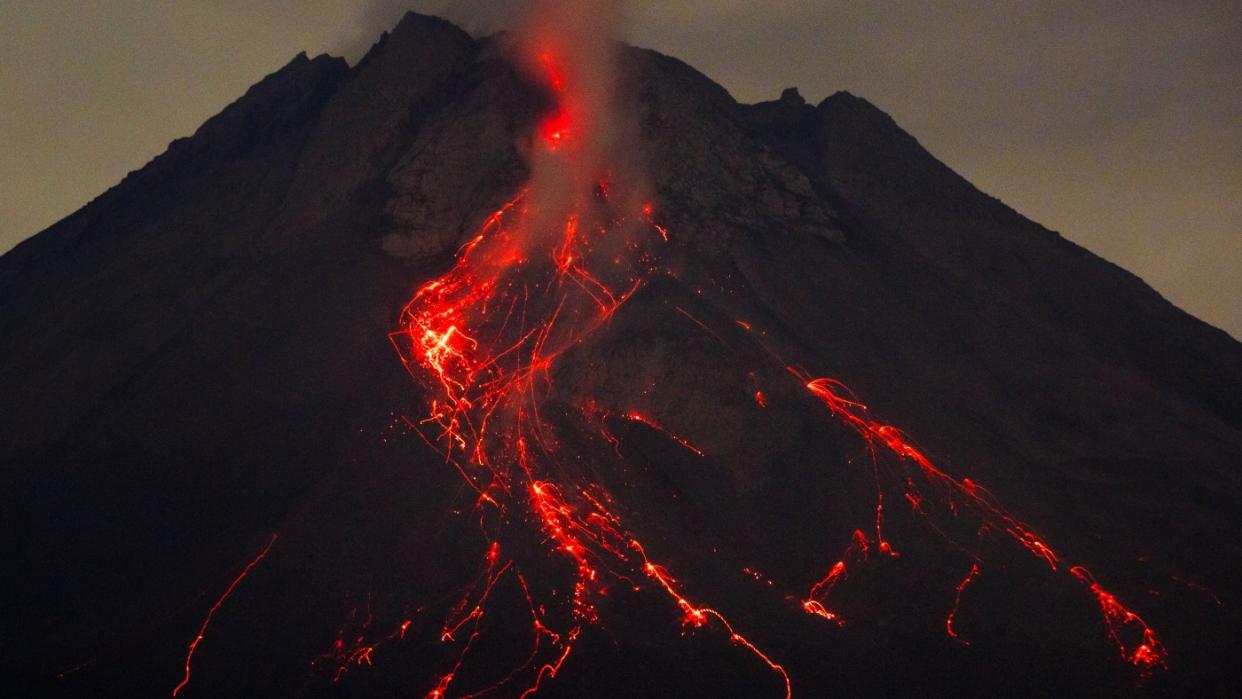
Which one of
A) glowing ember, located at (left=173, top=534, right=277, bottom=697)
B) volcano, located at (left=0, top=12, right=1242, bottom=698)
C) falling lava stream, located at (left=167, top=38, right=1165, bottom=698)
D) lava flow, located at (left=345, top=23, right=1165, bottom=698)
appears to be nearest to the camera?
glowing ember, located at (left=173, top=534, right=277, bottom=697)

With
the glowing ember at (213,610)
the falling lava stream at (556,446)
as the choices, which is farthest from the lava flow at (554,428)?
the glowing ember at (213,610)

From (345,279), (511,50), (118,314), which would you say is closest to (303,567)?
(345,279)

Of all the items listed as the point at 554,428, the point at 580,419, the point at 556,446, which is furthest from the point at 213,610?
the point at 580,419

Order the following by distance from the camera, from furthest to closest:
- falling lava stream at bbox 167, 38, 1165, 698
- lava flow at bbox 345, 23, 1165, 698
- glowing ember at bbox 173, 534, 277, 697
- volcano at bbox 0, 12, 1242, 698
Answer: lava flow at bbox 345, 23, 1165, 698
falling lava stream at bbox 167, 38, 1165, 698
volcano at bbox 0, 12, 1242, 698
glowing ember at bbox 173, 534, 277, 697

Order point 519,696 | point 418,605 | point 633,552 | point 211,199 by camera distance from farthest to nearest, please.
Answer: point 211,199 → point 633,552 → point 418,605 → point 519,696

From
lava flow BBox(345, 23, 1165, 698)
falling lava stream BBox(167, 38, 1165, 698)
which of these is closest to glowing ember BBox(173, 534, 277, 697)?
falling lava stream BBox(167, 38, 1165, 698)

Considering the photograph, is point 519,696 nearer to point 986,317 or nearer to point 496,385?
point 496,385

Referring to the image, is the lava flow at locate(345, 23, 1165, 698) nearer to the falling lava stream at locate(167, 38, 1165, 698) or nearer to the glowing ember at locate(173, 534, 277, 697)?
the falling lava stream at locate(167, 38, 1165, 698)

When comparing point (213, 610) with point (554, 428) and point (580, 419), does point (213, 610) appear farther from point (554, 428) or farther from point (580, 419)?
point (580, 419)
